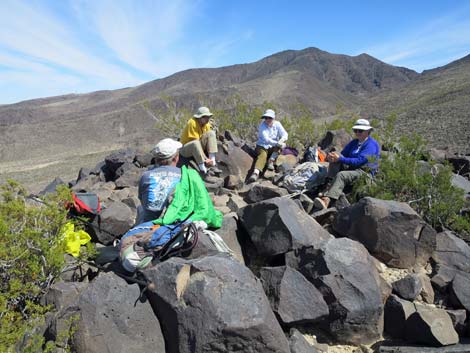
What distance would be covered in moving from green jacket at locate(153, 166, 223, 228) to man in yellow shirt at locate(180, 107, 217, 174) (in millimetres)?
3271

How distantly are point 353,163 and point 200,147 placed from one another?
2.81 metres

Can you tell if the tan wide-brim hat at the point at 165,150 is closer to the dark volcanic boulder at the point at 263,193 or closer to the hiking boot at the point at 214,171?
the dark volcanic boulder at the point at 263,193

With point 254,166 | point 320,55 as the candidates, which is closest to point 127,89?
point 320,55

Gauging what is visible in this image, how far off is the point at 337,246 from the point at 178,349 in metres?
1.93

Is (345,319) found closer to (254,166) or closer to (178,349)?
(178,349)

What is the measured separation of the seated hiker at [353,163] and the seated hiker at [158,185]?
242cm

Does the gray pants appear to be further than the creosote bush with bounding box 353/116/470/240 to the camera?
Yes

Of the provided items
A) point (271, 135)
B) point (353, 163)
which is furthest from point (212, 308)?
point (271, 135)

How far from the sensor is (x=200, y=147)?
7578mm

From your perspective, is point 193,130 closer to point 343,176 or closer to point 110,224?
point 110,224

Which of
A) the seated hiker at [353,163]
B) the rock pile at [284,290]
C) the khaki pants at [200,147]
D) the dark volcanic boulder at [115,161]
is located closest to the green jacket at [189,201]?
the rock pile at [284,290]

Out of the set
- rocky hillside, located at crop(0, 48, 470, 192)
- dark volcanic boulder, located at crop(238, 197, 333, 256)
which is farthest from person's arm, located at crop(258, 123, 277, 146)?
rocky hillside, located at crop(0, 48, 470, 192)

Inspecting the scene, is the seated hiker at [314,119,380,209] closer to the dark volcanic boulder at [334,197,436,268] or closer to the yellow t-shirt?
the dark volcanic boulder at [334,197,436,268]

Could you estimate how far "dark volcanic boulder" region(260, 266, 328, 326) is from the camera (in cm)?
375
